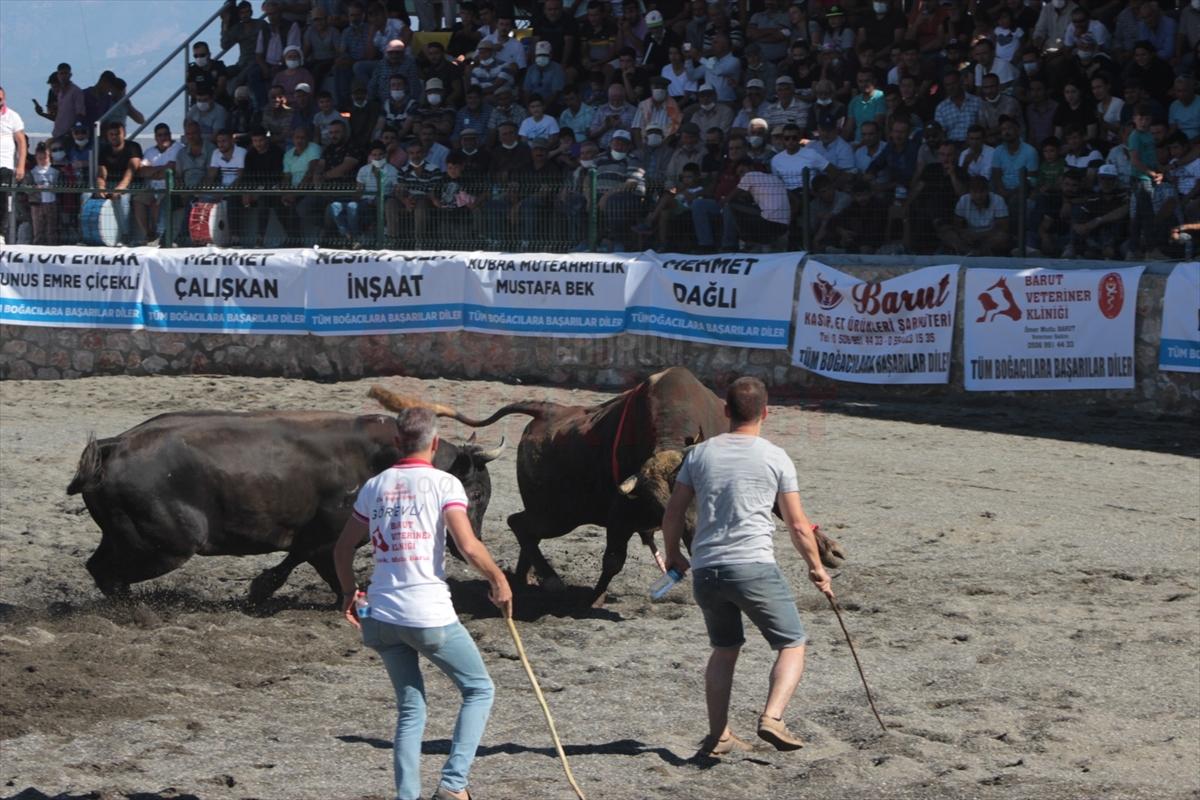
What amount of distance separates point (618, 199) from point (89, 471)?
32.1 feet

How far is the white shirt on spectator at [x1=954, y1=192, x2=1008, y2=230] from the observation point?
1642 cm

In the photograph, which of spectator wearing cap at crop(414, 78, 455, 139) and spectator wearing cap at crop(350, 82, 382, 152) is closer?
spectator wearing cap at crop(414, 78, 455, 139)

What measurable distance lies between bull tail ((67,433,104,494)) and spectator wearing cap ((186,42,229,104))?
14.9 metres

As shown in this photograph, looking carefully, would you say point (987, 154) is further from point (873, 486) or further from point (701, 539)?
point (701, 539)

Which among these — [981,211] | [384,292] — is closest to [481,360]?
[384,292]

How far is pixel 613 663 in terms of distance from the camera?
29.3 feet

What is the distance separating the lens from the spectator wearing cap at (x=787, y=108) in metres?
18.2

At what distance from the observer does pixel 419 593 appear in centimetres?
631

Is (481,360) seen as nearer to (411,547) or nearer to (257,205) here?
(257,205)

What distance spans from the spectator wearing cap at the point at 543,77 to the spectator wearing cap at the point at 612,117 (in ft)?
3.38

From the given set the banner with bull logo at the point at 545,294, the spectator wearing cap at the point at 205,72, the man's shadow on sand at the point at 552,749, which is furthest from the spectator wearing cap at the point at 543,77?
the man's shadow on sand at the point at 552,749

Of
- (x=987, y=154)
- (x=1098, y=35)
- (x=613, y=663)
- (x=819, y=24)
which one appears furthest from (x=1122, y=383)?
(x=613, y=663)

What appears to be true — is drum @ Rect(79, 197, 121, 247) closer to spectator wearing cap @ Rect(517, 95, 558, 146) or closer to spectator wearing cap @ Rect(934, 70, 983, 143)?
spectator wearing cap @ Rect(517, 95, 558, 146)

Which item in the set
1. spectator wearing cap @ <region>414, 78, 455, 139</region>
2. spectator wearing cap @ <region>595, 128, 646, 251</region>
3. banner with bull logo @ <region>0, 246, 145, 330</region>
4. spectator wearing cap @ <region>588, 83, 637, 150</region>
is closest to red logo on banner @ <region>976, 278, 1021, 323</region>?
spectator wearing cap @ <region>595, 128, 646, 251</region>
